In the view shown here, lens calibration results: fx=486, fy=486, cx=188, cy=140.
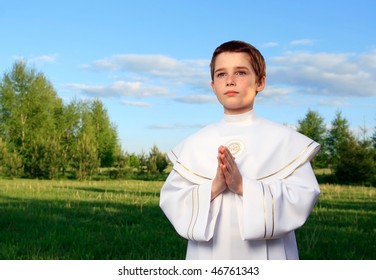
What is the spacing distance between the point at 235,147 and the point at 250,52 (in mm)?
650

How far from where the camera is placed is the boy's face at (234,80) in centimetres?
324

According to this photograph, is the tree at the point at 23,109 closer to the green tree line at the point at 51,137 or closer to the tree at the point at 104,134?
the green tree line at the point at 51,137

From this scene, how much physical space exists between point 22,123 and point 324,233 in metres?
39.3

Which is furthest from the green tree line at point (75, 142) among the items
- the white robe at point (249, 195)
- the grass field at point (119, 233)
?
the white robe at point (249, 195)

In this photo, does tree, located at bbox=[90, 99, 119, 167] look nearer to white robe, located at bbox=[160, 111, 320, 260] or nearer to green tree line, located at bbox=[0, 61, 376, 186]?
green tree line, located at bbox=[0, 61, 376, 186]

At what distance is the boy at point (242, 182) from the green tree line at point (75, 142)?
3211 centimetres

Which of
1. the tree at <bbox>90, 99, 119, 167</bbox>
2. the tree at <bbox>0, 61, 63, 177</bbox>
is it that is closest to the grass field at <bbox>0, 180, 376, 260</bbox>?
the tree at <bbox>0, 61, 63, 177</bbox>

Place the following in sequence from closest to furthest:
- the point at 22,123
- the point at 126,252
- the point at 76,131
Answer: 1. the point at 126,252
2. the point at 22,123
3. the point at 76,131

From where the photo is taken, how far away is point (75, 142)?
4462 centimetres

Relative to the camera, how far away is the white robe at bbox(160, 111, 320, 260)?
121 inches

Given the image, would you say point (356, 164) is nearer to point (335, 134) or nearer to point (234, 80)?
point (335, 134)
